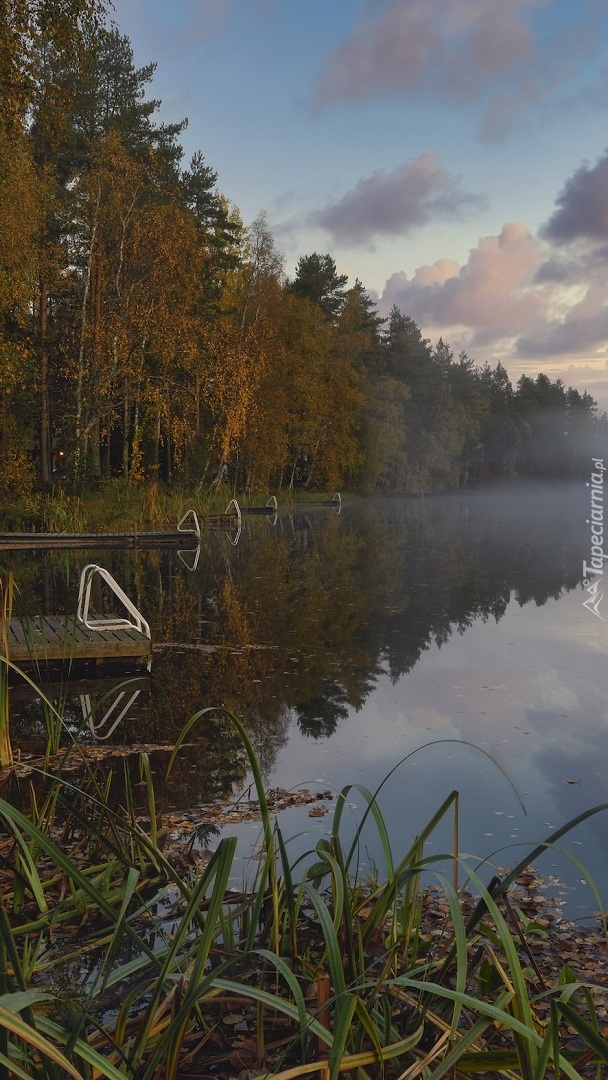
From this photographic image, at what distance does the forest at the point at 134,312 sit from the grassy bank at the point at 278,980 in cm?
1348

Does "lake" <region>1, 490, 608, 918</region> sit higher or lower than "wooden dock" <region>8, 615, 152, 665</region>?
lower

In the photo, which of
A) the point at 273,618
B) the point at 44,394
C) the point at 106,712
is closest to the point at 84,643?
the point at 106,712

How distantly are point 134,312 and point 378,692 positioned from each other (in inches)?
894

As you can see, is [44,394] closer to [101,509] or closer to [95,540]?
[101,509]

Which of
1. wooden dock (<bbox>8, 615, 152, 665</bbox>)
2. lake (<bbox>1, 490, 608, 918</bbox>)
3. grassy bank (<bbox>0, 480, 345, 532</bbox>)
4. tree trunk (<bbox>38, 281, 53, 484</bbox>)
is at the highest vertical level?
tree trunk (<bbox>38, 281, 53, 484</bbox>)

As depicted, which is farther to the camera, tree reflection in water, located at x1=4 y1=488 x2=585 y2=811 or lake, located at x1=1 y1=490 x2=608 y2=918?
tree reflection in water, located at x1=4 y1=488 x2=585 y2=811

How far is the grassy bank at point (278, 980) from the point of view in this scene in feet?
7.07

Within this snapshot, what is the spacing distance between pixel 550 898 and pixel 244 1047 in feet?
7.29

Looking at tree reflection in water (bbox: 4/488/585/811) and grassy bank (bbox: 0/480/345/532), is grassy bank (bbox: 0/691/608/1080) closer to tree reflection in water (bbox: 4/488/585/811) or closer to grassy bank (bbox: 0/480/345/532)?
tree reflection in water (bbox: 4/488/585/811)

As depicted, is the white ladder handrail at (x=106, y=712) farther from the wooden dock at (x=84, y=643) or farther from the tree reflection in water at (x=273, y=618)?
the wooden dock at (x=84, y=643)

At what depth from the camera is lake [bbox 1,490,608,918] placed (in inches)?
234

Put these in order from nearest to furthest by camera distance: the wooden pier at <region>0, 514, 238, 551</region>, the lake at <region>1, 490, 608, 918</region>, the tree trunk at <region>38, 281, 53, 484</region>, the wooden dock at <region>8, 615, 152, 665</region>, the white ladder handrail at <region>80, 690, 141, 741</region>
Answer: the lake at <region>1, 490, 608, 918</region> → the white ladder handrail at <region>80, 690, 141, 741</region> → the wooden dock at <region>8, 615, 152, 665</region> → the wooden pier at <region>0, 514, 238, 551</region> → the tree trunk at <region>38, 281, 53, 484</region>

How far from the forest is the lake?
817 cm

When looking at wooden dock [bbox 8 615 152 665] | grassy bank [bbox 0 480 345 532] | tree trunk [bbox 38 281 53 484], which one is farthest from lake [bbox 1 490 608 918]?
tree trunk [bbox 38 281 53 484]
